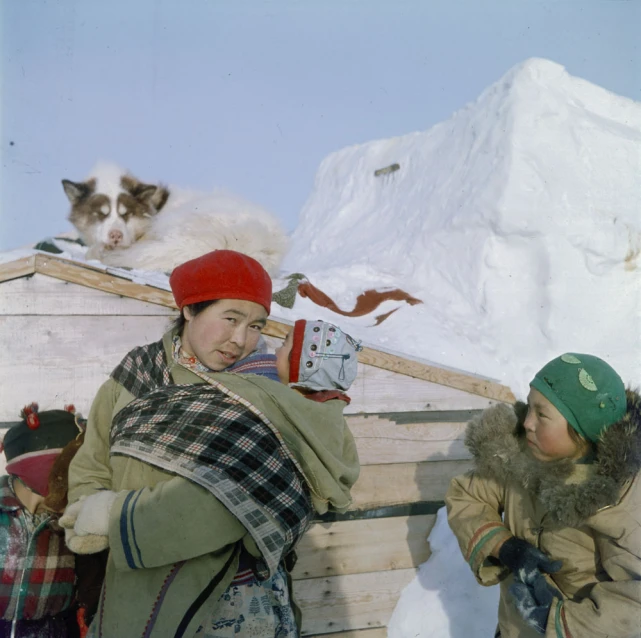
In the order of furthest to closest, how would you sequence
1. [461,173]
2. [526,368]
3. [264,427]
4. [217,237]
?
[461,173]
[526,368]
[217,237]
[264,427]

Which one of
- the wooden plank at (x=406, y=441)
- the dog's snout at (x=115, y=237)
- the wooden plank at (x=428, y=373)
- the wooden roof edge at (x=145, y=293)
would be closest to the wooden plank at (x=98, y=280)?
the wooden roof edge at (x=145, y=293)

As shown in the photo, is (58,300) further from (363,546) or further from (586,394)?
(586,394)

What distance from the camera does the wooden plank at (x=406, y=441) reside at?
2758mm

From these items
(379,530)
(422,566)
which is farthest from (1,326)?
(422,566)

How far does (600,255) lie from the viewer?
23.0ft

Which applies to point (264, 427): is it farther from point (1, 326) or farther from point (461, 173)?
point (461, 173)

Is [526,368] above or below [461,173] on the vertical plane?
below

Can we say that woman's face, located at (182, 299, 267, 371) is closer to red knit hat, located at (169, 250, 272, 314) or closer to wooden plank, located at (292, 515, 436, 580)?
red knit hat, located at (169, 250, 272, 314)

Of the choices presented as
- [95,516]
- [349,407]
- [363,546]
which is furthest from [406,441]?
[95,516]

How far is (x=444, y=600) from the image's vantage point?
2.71m

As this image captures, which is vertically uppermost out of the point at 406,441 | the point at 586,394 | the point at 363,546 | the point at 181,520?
the point at 586,394

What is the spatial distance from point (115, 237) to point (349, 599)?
11.3ft

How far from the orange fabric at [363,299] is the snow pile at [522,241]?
122 mm

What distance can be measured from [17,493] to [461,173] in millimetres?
7708
